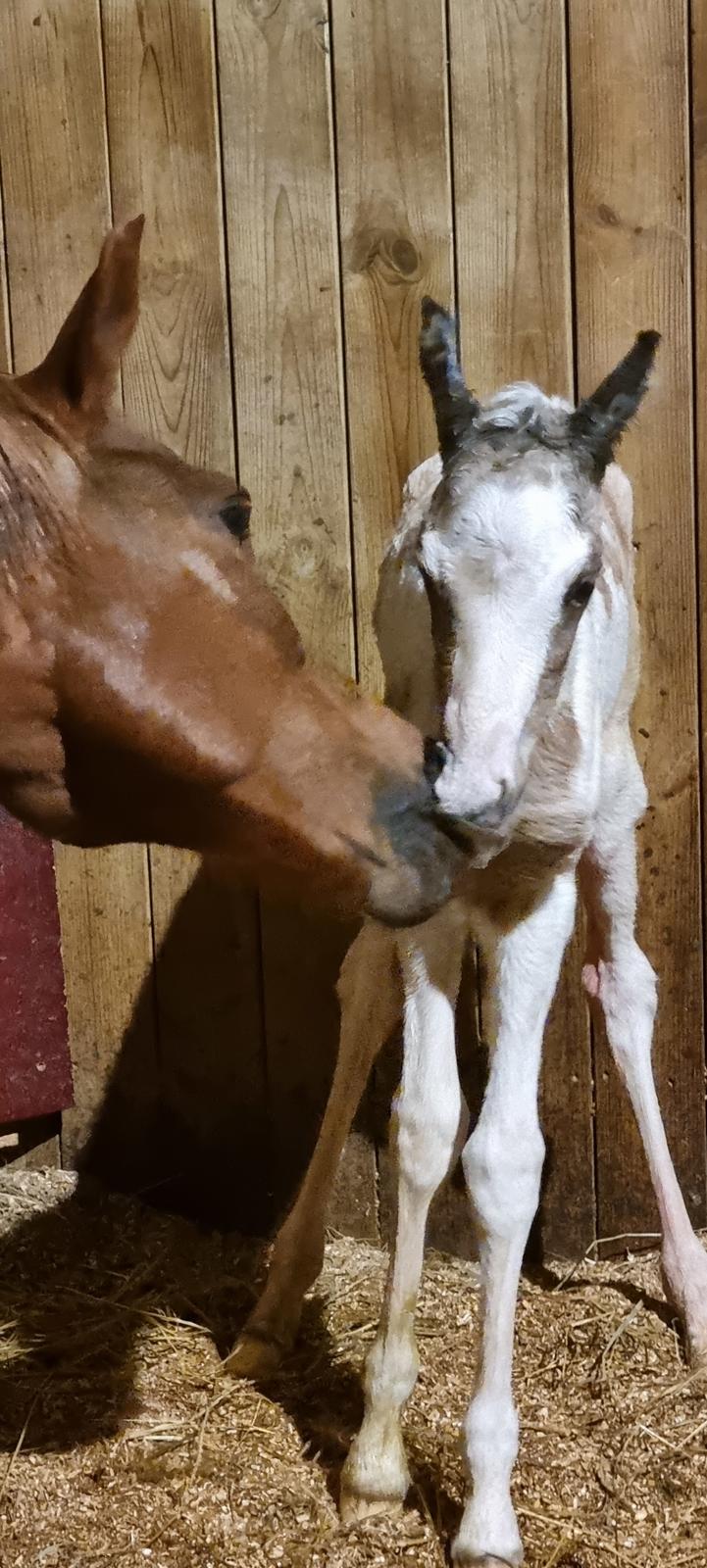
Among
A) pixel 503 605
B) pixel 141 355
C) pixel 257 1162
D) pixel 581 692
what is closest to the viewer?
pixel 503 605

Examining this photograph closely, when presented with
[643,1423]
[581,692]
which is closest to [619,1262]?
[643,1423]

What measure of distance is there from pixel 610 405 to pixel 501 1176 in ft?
4.11

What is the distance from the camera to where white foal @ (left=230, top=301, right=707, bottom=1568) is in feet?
6.46

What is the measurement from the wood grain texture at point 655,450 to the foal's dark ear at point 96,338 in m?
1.71

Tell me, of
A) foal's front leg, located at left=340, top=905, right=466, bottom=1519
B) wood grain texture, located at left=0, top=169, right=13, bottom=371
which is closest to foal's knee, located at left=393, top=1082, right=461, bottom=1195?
foal's front leg, located at left=340, top=905, right=466, bottom=1519

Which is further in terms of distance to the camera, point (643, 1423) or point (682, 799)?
point (682, 799)

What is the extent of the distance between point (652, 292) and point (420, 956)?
1523 millimetres

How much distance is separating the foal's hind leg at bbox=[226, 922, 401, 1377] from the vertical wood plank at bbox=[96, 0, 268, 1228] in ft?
1.53

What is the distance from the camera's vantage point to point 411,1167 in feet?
7.48

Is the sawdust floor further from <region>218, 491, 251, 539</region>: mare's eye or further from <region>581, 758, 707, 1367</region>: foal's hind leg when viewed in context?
<region>218, 491, 251, 539</region>: mare's eye

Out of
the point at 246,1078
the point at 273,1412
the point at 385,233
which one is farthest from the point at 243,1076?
the point at 385,233

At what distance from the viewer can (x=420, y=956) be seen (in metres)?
2.28

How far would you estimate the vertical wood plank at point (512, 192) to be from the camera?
9.12 feet

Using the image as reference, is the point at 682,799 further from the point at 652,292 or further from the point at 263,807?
the point at 263,807
